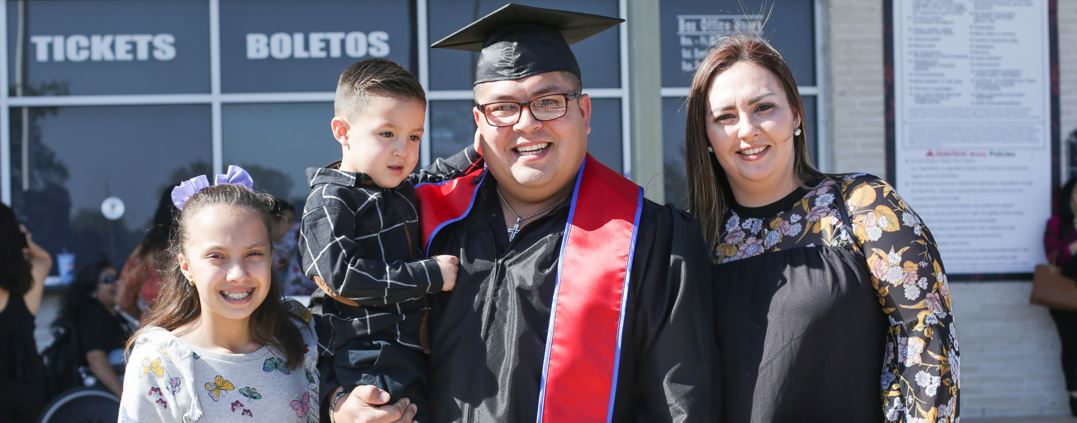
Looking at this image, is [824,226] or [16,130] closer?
[824,226]

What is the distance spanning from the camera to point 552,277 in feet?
8.39

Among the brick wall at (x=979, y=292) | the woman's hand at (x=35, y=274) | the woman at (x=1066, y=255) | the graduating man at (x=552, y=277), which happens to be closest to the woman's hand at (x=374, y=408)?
the graduating man at (x=552, y=277)

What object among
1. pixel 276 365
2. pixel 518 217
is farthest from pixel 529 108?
pixel 276 365

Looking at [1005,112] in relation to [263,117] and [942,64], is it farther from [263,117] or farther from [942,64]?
[263,117]

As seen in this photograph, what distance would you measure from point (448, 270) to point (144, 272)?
3.97 meters

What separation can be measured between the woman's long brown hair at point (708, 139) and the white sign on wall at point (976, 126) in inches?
200

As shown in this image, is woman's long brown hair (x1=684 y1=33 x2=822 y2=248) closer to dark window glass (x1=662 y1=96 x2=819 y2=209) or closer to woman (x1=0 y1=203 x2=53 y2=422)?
woman (x1=0 y1=203 x2=53 y2=422)

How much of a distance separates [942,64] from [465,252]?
19.3ft

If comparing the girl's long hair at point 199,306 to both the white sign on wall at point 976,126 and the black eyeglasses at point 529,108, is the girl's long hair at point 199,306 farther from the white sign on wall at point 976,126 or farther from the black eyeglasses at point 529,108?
the white sign on wall at point 976,126

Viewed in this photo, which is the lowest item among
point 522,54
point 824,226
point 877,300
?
point 877,300

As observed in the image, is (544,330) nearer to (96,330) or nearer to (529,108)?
(529,108)

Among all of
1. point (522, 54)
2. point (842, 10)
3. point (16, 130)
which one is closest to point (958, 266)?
point (842, 10)

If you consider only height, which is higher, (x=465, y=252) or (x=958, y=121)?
(x=958, y=121)

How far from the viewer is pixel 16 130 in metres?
7.39
